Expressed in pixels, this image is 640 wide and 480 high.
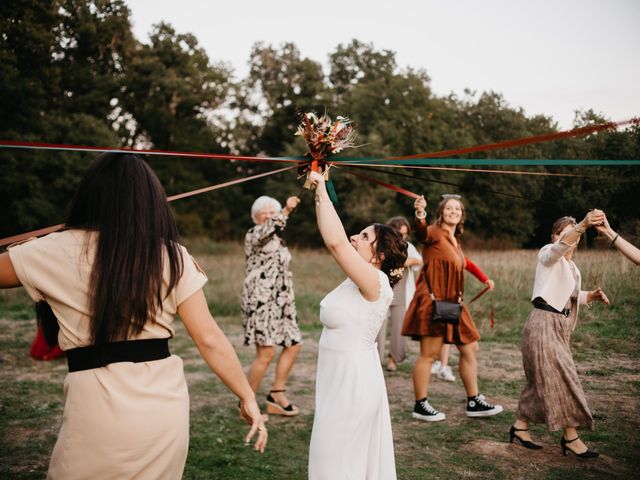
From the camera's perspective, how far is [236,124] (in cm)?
3547

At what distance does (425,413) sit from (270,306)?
1968mm

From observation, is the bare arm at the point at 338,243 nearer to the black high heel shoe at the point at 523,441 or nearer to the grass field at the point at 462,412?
the grass field at the point at 462,412

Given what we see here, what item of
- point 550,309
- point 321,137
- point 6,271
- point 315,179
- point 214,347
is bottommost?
point 550,309

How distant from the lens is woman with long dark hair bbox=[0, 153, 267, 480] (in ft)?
6.86

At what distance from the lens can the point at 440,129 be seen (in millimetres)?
26641

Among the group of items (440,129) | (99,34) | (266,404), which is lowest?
(266,404)

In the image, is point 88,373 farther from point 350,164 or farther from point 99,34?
point 99,34

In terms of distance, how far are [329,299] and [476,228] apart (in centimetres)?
753

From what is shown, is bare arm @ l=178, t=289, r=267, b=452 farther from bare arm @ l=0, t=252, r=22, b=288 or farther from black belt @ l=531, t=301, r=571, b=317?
black belt @ l=531, t=301, r=571, b=317

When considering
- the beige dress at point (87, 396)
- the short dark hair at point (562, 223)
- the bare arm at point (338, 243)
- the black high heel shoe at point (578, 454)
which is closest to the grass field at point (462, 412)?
the black high heel shoe at point (578, 454)

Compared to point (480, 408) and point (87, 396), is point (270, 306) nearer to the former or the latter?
point (480, 408)

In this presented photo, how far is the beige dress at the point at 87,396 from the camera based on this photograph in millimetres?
2088

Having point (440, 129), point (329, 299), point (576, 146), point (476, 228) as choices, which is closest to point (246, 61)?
point (440, 129)

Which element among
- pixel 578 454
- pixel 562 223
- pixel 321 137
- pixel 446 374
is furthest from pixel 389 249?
pixel 446 374
